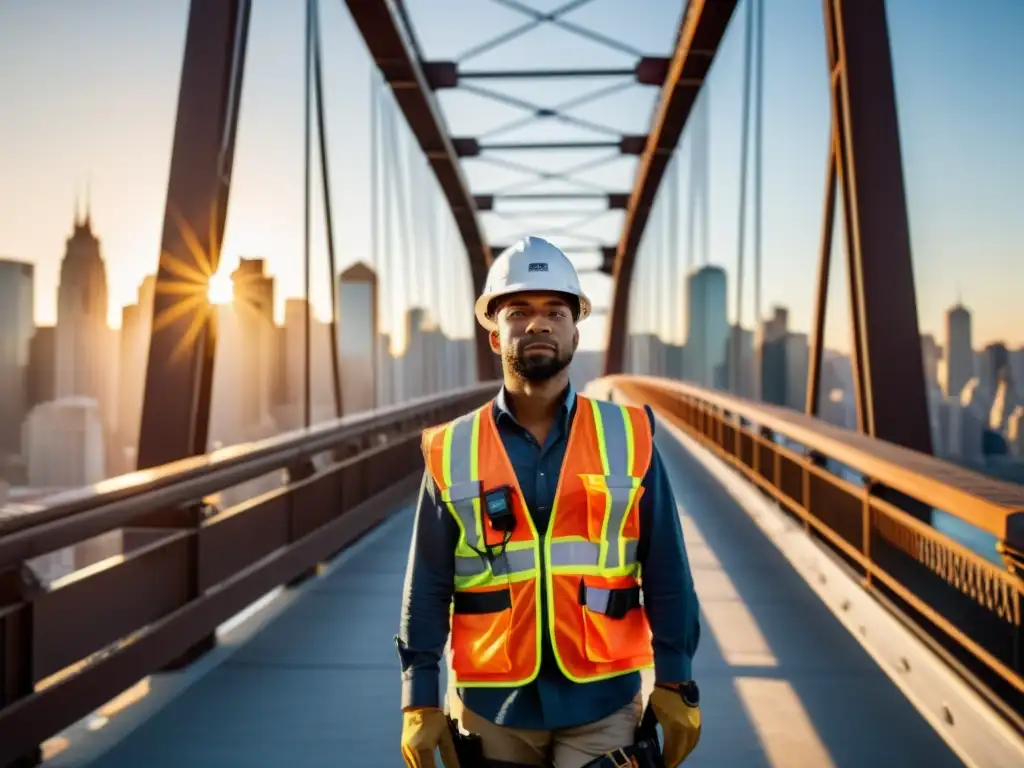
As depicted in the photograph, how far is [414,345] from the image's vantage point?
1659 centimetres

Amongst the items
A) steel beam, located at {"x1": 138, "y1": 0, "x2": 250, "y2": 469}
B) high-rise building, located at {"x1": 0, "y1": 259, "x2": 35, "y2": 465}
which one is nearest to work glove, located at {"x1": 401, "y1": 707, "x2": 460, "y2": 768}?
steel beam, located at {"x1": 138, "y1": 0, "x2": 250, "y2": 469}

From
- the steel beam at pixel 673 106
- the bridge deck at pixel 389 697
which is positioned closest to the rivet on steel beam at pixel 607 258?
the steel beam at pixel 673 106

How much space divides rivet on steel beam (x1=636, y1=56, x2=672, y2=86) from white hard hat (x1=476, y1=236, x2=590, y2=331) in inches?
647

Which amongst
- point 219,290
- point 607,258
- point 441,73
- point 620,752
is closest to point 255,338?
point 607,258

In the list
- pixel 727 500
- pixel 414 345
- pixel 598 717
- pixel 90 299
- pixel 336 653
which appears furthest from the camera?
pixel 90 299

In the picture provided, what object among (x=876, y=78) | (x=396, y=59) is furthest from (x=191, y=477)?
(x=396, y=59)

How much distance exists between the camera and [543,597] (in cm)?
177

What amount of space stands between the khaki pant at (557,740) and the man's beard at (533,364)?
1.99ft

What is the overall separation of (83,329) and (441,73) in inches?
371

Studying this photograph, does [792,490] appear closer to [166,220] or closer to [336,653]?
[336,653]

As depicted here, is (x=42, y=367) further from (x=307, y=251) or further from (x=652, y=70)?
(x=652, y=70)

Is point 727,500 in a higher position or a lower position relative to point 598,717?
lower

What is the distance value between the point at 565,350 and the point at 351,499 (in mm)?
4981

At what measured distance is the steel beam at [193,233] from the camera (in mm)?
4109
